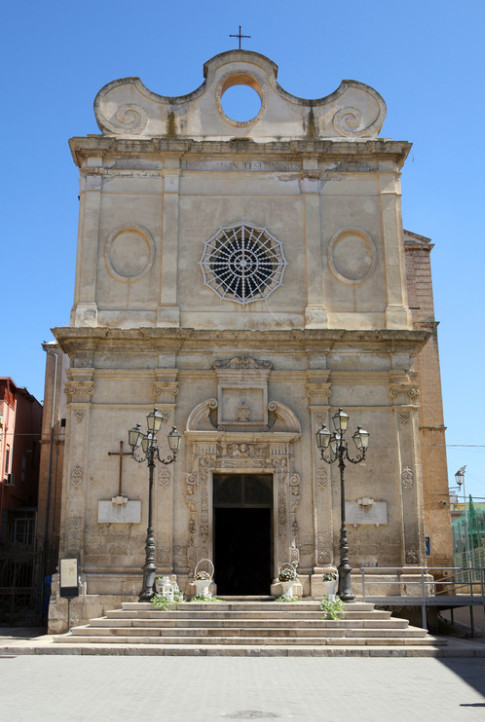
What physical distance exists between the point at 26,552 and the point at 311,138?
16.7m

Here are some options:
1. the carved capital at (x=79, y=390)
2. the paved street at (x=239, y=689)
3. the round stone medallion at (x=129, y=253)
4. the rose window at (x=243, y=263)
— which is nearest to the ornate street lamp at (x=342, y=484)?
the paved street at (x=239, y=689)

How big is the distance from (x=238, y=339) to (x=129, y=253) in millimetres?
4176

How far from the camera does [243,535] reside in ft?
75.9

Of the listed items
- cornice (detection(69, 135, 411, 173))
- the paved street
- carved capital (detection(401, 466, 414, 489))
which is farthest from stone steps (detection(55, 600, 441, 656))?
cornice (detection(69, 135, 411, 173))

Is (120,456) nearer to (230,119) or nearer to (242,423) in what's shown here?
(242,423)

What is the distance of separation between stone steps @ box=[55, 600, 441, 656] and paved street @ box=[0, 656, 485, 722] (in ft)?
2.21

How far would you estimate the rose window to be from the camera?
22.8 m

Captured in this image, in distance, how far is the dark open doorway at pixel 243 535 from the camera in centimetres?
2139

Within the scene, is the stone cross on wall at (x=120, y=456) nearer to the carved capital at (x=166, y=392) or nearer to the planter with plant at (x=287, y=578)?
the carved capital at (x=166, y=392)

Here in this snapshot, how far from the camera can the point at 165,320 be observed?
872 inches

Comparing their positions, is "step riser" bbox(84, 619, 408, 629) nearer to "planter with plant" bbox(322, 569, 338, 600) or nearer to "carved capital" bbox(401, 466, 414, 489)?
"planter with plant" bbox(322, 569, 338, 600)

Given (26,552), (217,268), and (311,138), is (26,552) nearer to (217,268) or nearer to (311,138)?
(217,268)

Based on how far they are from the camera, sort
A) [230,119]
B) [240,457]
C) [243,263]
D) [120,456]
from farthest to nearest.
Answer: [230,119]
[243,263]
[240,457]
[120,456]

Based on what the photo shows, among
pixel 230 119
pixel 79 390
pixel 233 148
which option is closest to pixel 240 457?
pixel 79 390
